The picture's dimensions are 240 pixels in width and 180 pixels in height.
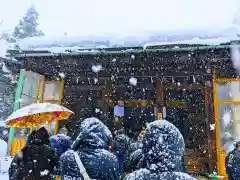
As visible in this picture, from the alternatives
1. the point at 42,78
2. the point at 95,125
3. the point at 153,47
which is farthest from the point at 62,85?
the point at 95,125

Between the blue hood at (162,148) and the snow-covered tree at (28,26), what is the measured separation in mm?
34342

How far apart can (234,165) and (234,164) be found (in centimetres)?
2

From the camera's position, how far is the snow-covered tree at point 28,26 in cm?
3341

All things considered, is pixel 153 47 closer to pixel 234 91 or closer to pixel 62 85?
pixel 234 91

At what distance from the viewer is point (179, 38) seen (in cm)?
871

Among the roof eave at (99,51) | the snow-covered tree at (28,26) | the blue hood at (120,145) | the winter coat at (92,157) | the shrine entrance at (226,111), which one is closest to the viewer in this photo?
the winter coat at (92,157)

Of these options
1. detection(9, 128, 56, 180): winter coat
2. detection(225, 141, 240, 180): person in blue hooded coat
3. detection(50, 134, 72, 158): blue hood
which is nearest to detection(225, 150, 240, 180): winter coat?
detection(225, 141, 240, 180): person in blue hooded coat

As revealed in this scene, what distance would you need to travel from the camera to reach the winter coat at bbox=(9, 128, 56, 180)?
11.4 feet

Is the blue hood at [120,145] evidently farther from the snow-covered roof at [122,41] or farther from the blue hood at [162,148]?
the blue hood at [162,148]

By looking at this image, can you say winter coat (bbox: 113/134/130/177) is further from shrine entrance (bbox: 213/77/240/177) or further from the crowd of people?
shrine entrance (bbox: 213/77/240/177)

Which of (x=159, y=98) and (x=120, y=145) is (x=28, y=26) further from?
(x=120, y=145)

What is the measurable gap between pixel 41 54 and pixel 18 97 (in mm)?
1812

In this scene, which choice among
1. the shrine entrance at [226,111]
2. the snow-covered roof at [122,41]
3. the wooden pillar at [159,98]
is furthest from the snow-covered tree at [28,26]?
the shrine entrance at [226,111]

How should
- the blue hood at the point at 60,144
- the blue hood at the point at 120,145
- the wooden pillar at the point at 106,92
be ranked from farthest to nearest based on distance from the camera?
the wooden pillar at the point at 106,92 → the blue hood at the point at 120,145 → the blue hood at the point at 60,144
